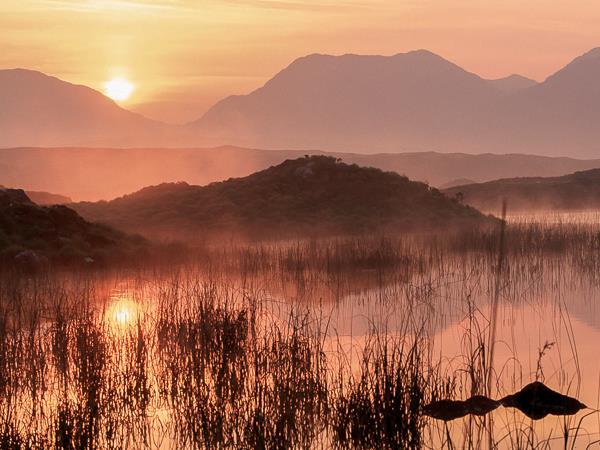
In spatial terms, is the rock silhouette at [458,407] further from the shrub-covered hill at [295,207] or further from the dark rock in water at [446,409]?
the shrub-covered hill at [295,207]

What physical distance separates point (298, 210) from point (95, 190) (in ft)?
391

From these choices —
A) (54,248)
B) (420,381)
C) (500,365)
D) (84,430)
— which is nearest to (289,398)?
(420,381)

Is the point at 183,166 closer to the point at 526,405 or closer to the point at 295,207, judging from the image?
the point at 295,207

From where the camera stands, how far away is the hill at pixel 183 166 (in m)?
167

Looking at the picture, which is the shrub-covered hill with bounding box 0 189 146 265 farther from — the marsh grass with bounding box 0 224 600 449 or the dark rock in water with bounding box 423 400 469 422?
the dark rock in water with bounding box 423 400 469 422

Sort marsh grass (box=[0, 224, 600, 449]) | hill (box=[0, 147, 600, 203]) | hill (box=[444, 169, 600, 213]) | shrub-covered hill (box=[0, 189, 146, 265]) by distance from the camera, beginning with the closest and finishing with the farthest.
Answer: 1. marsh grass (box=[0, 224, 600, 449])
2. shrub-covered hill (box=[0, 189, 146, 265])
3. hill (box=[444, 169, 600, 213])
4. hill (box=[0, 147, 600, 203])

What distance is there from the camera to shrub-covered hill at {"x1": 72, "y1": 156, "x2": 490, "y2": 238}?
3766 cm

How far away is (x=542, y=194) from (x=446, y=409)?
2227 inches

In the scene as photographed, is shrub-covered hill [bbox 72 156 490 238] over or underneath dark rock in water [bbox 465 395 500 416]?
over

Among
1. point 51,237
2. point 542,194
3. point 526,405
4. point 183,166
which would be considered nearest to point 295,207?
point 51,237

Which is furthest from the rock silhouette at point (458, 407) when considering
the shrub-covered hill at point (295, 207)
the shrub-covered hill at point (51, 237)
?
the shrub-covered hill at point (295, 207)

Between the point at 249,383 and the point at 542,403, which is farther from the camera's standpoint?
the point at 249,383

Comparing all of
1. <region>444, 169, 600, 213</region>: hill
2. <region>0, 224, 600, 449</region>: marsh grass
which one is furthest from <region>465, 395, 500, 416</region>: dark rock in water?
<region>444, 169, 600, 213</region>: hill

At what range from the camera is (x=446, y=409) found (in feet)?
27.0
